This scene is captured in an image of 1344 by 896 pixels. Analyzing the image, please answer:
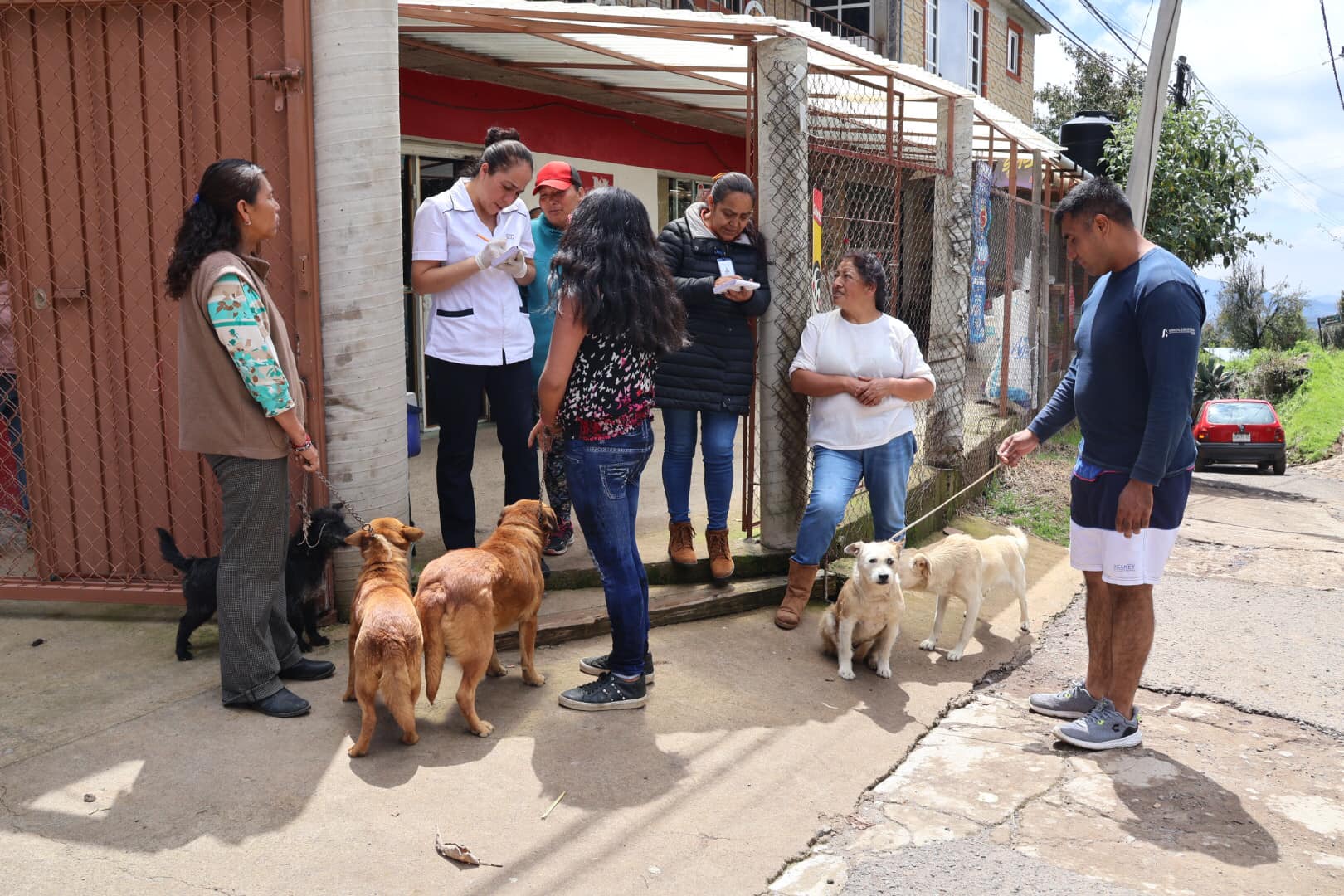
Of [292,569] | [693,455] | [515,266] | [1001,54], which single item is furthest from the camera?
[1001,54]

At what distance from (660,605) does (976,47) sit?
17.4m

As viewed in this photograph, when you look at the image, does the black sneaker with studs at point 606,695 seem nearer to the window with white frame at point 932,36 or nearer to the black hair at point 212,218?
the black hair at point 212,218

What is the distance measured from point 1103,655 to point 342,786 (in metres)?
2.86

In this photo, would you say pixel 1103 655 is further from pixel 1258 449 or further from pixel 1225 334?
pixel 1225 334

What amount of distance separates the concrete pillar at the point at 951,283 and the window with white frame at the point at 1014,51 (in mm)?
15922

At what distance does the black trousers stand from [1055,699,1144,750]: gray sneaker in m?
2.38

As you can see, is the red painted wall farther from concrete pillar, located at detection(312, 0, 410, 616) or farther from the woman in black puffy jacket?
the woman in black puffy jacket

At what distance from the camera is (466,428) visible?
4520 millimetres

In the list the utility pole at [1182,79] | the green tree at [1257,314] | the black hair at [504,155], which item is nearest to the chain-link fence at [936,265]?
the black hair at [504,155]

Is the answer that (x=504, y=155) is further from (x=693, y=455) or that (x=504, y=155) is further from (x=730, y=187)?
(x=693, y=455)

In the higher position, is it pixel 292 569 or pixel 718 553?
pixel 292 569

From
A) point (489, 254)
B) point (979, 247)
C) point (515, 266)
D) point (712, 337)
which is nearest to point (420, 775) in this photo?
point (489, 254)

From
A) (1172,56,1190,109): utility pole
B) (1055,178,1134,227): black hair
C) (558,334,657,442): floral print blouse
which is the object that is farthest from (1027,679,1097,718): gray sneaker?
(1172,56,1190,109): utility pole

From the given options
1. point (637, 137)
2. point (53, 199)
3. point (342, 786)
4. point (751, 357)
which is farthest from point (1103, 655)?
point (637, 137)
